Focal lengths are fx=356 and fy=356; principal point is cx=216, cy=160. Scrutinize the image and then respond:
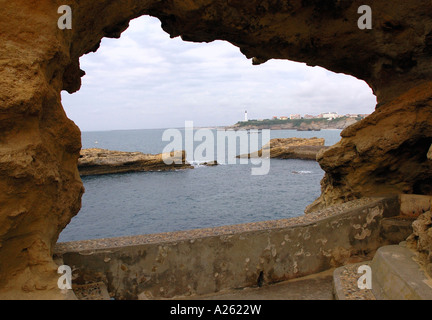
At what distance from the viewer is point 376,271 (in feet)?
23.0

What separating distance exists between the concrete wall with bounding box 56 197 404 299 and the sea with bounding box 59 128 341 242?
17.3 metres

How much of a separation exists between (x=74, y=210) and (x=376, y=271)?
19.7ft

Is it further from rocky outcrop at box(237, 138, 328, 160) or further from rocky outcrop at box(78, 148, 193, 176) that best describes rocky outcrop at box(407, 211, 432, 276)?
rocky outcrop at box(237, 138, 328, 160)

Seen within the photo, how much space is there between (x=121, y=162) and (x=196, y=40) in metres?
45.2

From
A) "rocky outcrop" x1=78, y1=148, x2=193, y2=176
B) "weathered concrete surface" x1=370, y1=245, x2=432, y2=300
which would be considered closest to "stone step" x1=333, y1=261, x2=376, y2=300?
"weathered concrete surface" x1=370, y1=245, x2=432, y2=300

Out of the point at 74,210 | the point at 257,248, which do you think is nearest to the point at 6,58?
the point at 74,210

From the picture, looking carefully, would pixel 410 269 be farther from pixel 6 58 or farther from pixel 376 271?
pixel 6 58

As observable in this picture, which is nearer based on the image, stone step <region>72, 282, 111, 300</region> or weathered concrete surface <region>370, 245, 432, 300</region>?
weathered concrete surface <region>370, 245, 432, 300</region>

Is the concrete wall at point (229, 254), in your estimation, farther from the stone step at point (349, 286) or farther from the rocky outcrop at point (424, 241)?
the rocky outcrop at point (424, 241)

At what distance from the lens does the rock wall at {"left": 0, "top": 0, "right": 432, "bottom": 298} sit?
5.15 m

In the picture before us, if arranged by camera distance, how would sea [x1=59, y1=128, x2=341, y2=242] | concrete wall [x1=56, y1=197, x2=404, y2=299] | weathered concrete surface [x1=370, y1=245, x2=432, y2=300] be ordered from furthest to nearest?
sea [x1=59, y1=128, x2=341, y2=242] < concrete wall [x1=56, y1=197, x2=404, y2=299] < weathered concrete surface [x1=370, y1=245, x2=432, y2=300]

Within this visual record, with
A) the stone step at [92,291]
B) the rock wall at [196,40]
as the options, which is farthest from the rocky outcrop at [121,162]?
the stone step at [92,291]

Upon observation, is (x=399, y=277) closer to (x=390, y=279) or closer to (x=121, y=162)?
(x=390, y=279)
